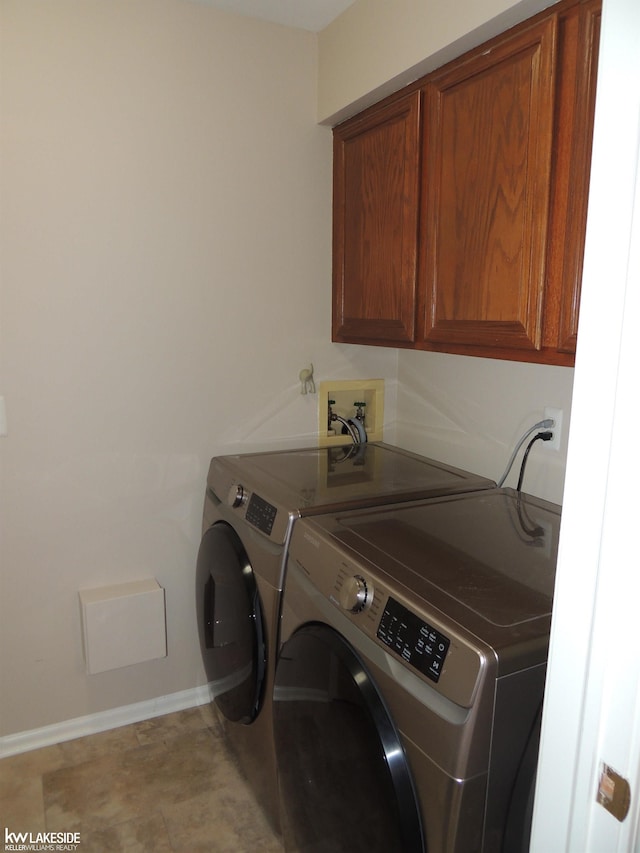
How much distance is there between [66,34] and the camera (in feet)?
5.53

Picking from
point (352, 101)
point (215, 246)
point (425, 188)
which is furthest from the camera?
point (215, 246)

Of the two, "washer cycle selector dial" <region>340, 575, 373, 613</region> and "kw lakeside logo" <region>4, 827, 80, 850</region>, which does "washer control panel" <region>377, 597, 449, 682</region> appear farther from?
"kw lakeside logo" <region>4, 827, 80, 850</region>

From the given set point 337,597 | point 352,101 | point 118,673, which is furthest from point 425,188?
point 118,673

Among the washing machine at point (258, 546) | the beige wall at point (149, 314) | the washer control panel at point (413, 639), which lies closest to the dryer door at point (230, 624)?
the washing machine at point (258, 546)

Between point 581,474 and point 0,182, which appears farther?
point 0,182

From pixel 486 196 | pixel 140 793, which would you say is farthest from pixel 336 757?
pixel 486 196

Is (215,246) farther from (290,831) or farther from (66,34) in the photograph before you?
(290,831)

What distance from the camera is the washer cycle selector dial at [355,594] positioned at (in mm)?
1120

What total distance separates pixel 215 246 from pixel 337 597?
4.12 feet

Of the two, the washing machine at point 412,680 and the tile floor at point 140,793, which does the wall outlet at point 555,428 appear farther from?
the tile floor at point 140,793

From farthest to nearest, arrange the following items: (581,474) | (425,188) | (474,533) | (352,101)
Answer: (352,101), (425,188), (474,533), (581,474)

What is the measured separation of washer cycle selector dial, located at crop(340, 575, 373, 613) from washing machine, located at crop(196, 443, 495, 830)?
0.30 m

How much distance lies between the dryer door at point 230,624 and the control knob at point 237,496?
8 centimetres

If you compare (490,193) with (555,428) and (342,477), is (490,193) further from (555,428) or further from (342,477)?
(342,477)
